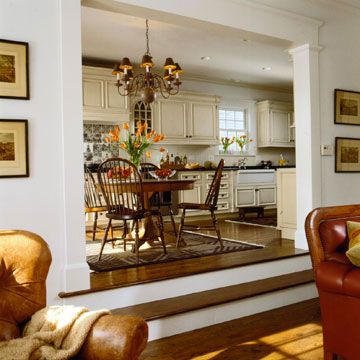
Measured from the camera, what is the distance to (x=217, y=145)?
8039mm

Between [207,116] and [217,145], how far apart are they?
2.32ft

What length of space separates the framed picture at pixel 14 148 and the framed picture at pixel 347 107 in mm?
3139

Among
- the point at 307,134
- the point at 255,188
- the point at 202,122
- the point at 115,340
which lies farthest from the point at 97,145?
the point at 115,340

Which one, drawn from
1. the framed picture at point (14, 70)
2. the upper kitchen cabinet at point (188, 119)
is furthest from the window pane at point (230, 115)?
the framed picture at point (14, 70)

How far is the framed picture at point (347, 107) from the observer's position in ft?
13.9

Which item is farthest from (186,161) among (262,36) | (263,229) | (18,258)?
(18,258)

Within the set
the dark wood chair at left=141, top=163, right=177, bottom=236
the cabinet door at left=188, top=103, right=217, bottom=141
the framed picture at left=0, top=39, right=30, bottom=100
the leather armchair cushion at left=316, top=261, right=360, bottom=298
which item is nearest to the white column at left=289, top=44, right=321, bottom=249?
the dark wood chair at left=141, top=163, right=177, bottom=236

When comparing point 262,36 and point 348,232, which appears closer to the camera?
point 348,232

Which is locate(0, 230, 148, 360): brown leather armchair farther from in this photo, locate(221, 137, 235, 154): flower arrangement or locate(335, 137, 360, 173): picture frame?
locate(221, 137, 235, 154): flower arrangement

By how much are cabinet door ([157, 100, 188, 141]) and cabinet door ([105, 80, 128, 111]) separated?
77 cm

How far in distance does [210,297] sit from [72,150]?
150 centimetres

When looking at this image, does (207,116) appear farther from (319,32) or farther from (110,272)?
(110,272)

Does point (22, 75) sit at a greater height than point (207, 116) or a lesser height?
lesser

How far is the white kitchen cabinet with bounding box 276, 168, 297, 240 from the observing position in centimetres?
480
